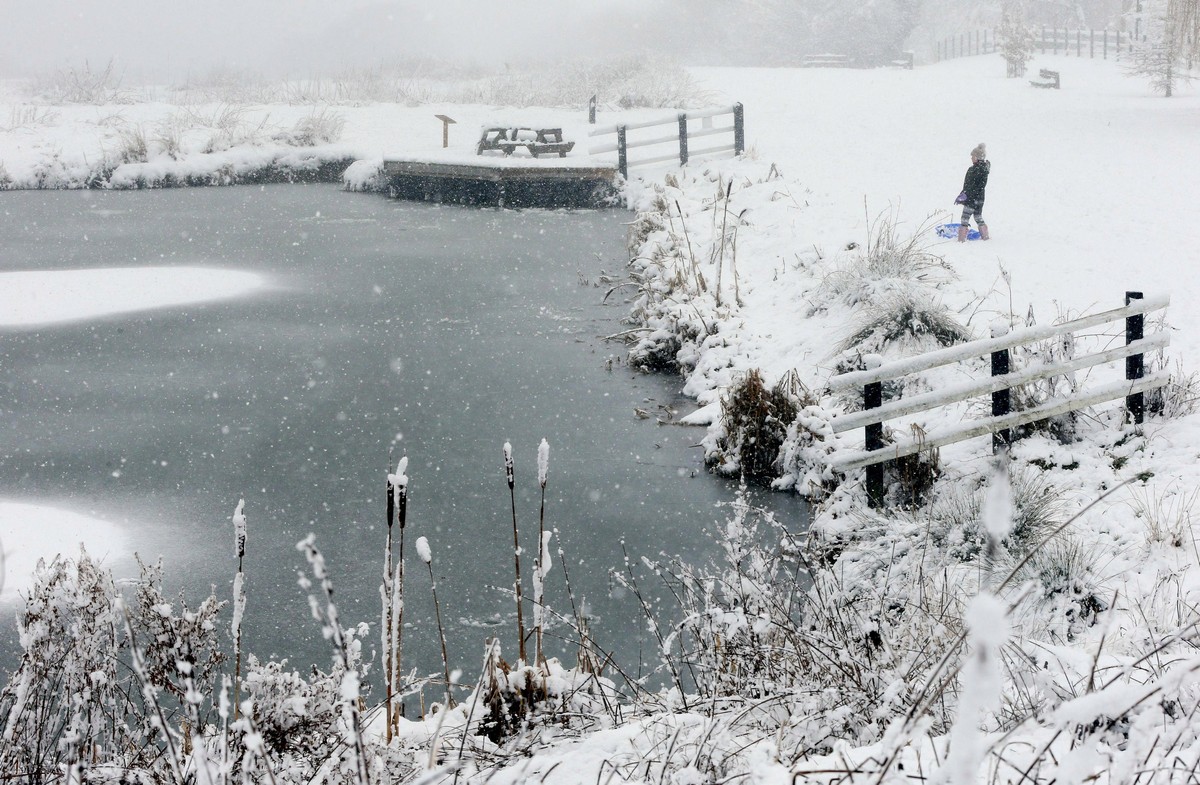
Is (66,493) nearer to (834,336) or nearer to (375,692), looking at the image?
(375,692)

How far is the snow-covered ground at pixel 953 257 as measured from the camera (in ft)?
8.71

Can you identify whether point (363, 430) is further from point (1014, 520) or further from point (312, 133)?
point (312, 133)

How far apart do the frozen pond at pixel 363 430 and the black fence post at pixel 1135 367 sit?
256 centimetres

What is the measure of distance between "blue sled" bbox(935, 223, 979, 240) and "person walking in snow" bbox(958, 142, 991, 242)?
0.22 meters

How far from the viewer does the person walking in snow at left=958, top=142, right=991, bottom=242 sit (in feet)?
37.2

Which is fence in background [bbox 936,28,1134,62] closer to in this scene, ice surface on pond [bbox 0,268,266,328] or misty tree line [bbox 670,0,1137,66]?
misty tree line [bbox 670,0,1137,66]

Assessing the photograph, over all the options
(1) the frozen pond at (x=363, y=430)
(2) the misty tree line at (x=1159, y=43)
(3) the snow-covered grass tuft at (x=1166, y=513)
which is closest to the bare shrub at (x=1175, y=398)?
(3) the snow-covered grass tuft at (x=1166, y=513)

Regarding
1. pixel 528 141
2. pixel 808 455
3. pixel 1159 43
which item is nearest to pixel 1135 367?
pixel 808 455

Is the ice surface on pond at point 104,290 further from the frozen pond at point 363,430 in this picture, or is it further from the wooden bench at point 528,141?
the wooden bench at point 528,141

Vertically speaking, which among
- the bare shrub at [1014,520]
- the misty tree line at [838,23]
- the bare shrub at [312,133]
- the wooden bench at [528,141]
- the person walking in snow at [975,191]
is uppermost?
the misty tree line at [838,23]

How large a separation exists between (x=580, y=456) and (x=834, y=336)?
9.58 ft

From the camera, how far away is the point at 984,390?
21.6 ft

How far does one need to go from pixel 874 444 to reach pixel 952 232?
21.8 feet

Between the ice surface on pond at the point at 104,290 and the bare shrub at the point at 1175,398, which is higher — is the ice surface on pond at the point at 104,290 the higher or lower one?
the higher one
